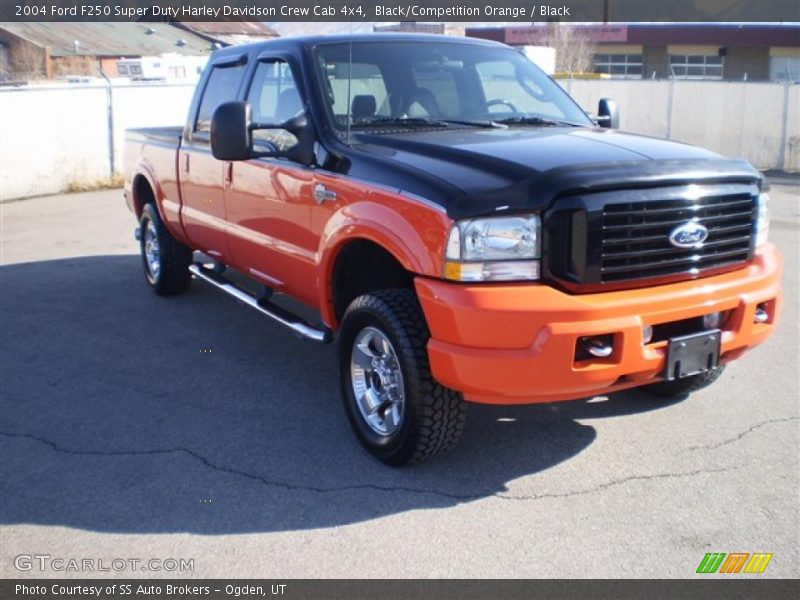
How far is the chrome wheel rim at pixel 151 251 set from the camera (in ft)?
25.5

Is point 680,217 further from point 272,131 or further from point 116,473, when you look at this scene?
point 116,473

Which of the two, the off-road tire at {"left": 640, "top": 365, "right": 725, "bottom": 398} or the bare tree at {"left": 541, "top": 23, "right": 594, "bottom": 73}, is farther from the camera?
the bare tree at {"left": 541, "top": 23, "right": 594, "bottom": 73}

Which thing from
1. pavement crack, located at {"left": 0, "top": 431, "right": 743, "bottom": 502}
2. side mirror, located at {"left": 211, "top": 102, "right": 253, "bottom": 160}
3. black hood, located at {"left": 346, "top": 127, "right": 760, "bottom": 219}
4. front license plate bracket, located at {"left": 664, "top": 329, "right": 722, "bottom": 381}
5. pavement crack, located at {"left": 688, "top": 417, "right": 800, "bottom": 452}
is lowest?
pavement crack, located at {"left": 0, "top": 431, "right": 743, "bottom": 502}

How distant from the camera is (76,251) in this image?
33.0ft

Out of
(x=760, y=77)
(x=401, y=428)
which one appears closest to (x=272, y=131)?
(x=401, y=428)

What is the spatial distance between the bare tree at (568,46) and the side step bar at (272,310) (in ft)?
103

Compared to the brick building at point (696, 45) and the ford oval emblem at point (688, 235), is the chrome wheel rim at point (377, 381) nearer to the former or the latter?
the ford oval emblem at point (688, 235)

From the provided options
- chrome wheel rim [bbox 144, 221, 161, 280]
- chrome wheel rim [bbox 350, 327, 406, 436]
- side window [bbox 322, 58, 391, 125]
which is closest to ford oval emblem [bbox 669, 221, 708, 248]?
chrome wheel rim [bbox 350, 327, 406, 436]

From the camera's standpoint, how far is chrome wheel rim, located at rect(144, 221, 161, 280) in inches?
306

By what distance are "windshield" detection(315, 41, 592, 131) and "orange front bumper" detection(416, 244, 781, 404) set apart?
5.01 feet

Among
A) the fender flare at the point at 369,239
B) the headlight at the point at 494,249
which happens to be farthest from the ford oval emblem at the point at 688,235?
the fender flare at the point at 369,239

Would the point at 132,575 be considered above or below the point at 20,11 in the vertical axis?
below

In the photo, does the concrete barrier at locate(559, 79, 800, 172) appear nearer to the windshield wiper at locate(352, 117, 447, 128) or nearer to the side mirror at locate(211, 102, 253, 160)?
the windshield wiper at locate(352, 117, 447, 128)
